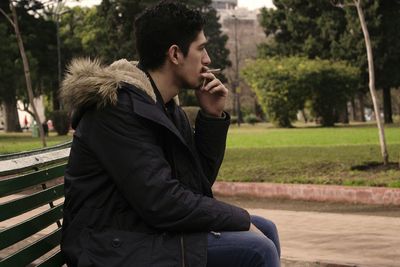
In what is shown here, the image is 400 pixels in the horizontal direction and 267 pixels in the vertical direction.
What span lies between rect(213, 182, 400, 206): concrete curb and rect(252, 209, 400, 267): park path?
3.38ft

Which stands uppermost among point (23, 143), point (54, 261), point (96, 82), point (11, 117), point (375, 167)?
point (96, 82)

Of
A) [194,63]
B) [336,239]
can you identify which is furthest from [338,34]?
[194,63]

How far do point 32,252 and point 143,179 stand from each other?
1.90 ft

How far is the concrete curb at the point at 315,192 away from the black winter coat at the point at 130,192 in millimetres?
5934

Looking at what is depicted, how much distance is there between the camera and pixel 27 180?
2576 mm

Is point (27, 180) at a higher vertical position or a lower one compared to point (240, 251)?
higher

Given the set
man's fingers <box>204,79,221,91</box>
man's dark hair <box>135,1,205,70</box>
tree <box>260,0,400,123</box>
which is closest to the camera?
man's dark hair <box>135,1,205,70</box>

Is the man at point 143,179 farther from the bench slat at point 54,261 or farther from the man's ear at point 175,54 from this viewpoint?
the bench slat at point 54,261

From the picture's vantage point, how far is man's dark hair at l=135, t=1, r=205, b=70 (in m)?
2.40

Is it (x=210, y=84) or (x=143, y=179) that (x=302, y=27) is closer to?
(x=210, y=84)

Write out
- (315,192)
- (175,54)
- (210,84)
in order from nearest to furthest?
(175,54)
(210,84)
(315,192)

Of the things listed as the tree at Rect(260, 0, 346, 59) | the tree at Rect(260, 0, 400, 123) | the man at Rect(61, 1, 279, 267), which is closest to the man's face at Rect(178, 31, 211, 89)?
the man at Rect(61, 1, 279, 267)

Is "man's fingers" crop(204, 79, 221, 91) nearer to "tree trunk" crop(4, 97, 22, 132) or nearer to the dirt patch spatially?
the dirt patch

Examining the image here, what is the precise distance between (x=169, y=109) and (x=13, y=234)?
2.51 feet
